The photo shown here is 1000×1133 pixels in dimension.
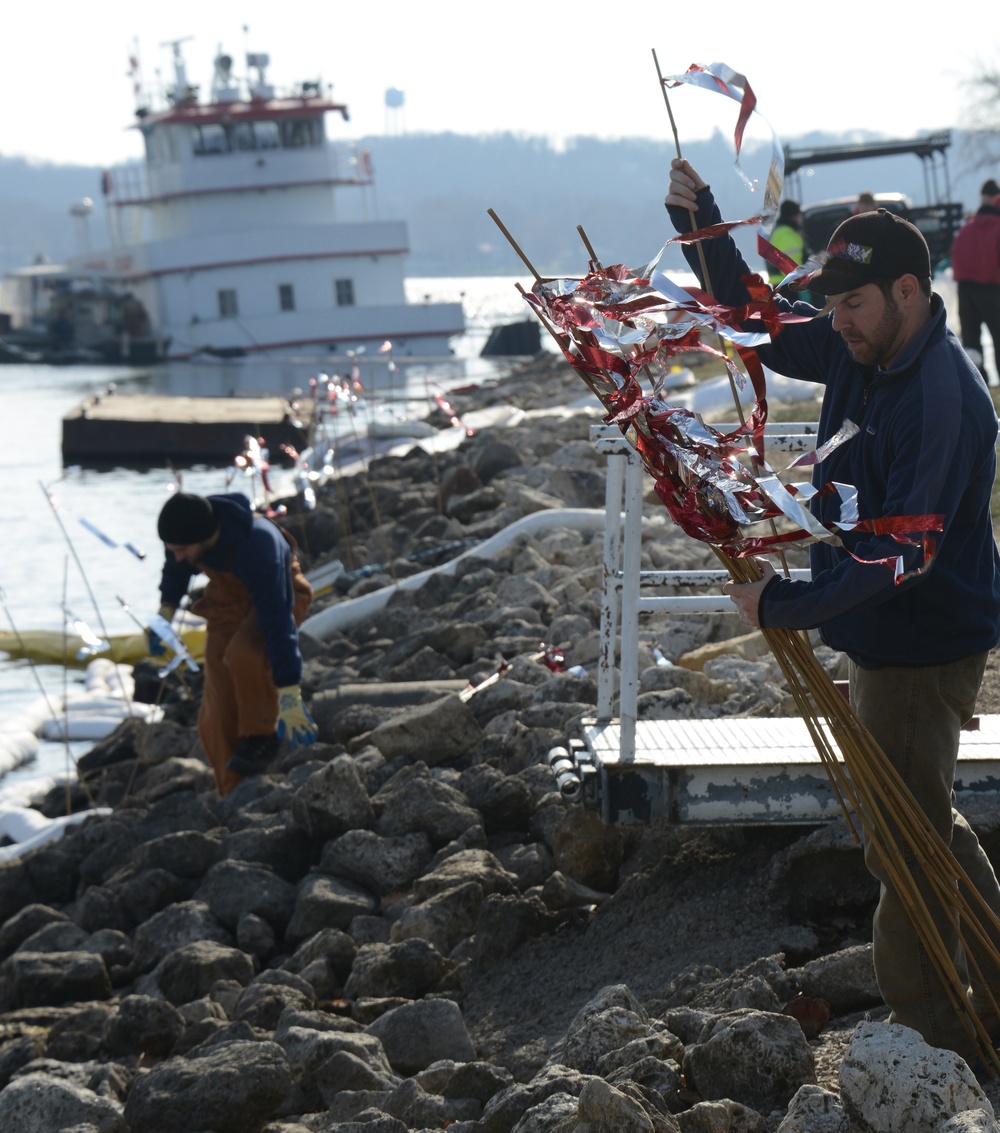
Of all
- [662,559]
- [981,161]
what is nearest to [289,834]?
[662,559]

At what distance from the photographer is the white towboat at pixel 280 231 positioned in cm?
3738

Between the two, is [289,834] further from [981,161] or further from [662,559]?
[981,161]

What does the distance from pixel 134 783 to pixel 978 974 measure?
554 cm

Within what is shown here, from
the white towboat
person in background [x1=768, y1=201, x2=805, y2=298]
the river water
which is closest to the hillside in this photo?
the white towboat

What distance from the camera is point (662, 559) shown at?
780 centimetres

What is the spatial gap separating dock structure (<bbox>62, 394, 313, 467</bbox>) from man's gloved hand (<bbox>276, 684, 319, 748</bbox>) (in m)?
15.3

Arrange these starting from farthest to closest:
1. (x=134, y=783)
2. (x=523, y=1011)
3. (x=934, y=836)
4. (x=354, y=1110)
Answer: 1. (x=134, y=783)
2. (x=523, y=1011)
3. (x=354, y=1110)
4. (x=934, y=836)

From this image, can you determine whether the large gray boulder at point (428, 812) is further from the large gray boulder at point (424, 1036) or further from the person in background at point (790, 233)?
the person in background at point (790, 233)

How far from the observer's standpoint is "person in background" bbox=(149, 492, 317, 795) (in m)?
5.74

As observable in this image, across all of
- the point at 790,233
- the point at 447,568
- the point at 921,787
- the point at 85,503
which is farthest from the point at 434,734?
the point at 85,503

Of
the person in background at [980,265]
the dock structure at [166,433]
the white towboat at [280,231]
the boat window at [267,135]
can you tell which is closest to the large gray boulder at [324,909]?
the person in background at [980,265]

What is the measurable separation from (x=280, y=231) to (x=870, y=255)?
119 ft

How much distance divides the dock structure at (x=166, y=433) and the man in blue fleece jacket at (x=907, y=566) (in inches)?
740

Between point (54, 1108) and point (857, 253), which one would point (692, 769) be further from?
point (54, 1108)
